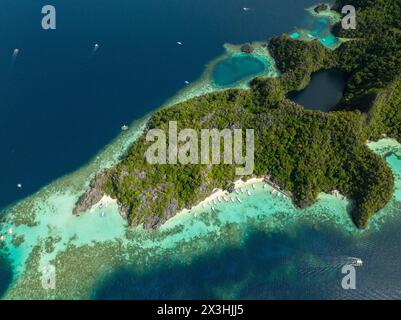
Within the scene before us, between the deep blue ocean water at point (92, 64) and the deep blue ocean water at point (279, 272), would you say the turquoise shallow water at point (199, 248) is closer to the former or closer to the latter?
the deep blue ocean water at point (279, 272)

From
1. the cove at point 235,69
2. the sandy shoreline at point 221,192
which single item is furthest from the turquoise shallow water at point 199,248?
the cove at point 235,69

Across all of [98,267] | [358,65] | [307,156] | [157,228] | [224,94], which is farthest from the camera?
[358,65]

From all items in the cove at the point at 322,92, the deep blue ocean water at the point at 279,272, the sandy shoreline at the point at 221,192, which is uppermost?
the cove at the point at 322,92

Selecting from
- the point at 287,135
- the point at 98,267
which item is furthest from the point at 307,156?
the point at 98,267

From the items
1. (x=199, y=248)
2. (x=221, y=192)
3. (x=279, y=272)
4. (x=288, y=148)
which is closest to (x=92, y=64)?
(x=221, y=192)

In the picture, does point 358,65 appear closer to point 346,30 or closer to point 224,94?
point 346,30

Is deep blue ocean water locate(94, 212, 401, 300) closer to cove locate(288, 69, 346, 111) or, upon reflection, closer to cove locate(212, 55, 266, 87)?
cove locate(288, 69, 346, 111)

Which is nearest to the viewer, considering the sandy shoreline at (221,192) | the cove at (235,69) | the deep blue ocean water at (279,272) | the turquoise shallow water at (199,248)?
the deep blue ocean water at (279,272)
